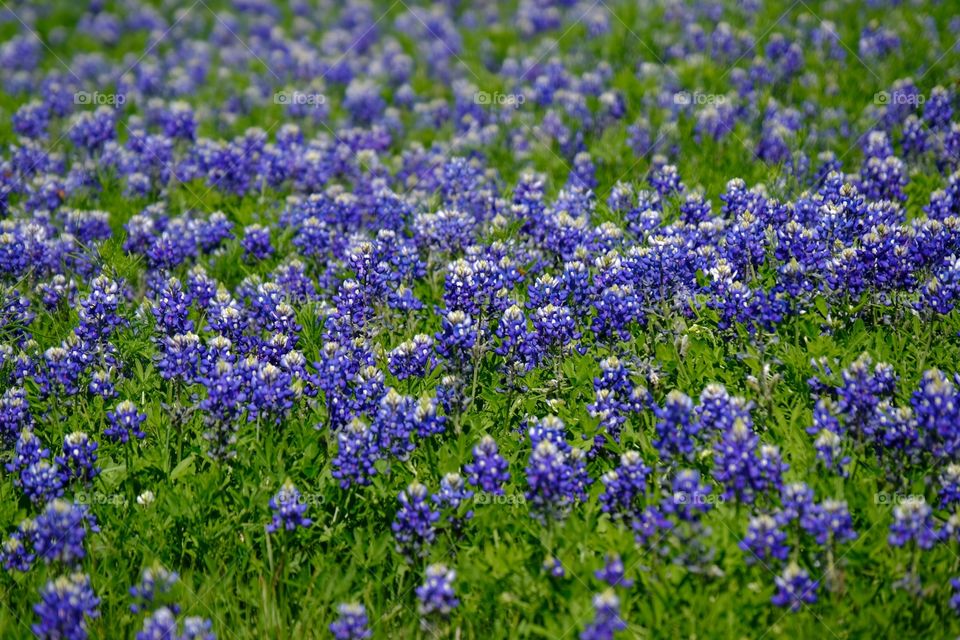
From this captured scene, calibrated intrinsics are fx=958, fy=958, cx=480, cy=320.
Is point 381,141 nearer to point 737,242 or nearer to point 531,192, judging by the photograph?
point 531,192

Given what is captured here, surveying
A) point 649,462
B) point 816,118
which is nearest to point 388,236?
point 649,462

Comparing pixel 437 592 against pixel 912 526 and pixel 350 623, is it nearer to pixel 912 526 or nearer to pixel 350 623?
pixel 350 623

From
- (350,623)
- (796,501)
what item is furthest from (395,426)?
(796,501)

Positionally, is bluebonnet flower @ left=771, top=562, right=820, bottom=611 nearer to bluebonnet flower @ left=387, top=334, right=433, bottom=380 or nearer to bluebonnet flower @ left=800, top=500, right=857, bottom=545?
bluebonnet flower @ left=800, top=500, right=857, bottom=545

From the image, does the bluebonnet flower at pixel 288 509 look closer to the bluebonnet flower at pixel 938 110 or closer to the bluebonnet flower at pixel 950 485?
the bluebonnet flower at pixel 950 485

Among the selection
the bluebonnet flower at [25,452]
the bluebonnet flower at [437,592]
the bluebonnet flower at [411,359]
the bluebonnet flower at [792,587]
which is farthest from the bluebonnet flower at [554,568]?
the bluebonnet flower at [25,452]
